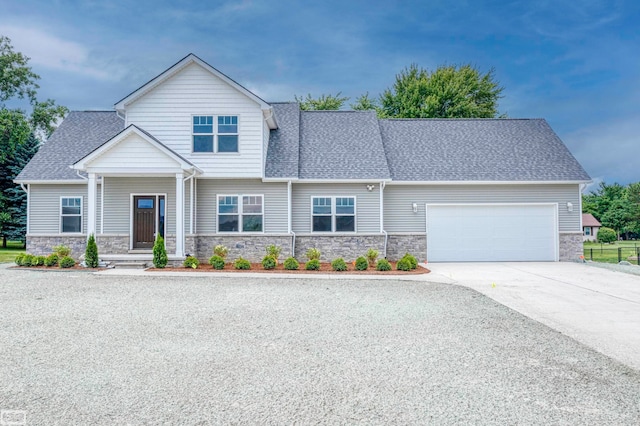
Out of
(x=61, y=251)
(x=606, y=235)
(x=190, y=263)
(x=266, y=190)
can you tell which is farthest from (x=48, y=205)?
(x=606, y=235)

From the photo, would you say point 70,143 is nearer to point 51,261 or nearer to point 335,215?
point 51,261

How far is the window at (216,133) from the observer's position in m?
14.4

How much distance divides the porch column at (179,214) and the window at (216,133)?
1.78 metres

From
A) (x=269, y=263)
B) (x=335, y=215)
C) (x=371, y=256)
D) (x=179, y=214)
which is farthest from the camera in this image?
(x=335, y=215)

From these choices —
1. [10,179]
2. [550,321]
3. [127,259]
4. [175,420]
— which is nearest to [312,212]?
[127,259]

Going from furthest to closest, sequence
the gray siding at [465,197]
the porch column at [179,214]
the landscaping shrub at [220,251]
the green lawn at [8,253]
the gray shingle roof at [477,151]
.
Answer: the green lawn at [8,253] → the gray shingle roof at [477,151] → the gray siding at [465,197] → the landscaping shrub at [220,251] → the porch column at [179,214]

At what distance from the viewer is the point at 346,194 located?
50.0 ft

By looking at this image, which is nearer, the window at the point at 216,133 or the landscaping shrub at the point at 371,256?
the landscaping shrub at the point at 371,256

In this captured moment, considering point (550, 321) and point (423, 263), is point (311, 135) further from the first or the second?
point (550, 321)

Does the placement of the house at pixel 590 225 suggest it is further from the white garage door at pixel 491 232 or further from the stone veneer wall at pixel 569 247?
the white garage door at pixel 491 232

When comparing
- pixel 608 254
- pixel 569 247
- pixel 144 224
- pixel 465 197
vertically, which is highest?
pixel 465 197

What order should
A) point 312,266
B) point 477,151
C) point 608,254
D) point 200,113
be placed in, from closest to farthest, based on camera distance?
point 312,266
point 200,113
point 477,151
point 608,254

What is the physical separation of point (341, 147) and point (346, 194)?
245 centimetres

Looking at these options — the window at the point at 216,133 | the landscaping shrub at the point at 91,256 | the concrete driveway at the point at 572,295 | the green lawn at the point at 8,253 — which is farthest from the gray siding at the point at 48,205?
the concrete driveway at the point at 572,295
